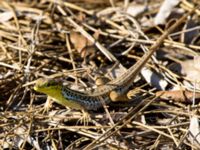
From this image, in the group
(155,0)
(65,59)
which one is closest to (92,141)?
(65,59)

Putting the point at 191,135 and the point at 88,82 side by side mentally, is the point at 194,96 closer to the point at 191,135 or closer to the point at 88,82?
the point at 191,135

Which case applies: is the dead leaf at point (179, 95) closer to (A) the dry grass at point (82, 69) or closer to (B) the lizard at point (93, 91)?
Answer: (A) the dry grass at point (82, 69)

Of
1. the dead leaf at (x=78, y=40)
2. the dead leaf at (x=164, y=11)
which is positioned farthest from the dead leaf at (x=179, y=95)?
the dead leaf at (x=164, y=11)

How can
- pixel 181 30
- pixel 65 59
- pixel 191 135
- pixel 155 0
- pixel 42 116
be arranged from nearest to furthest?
pixel 191 135, pixel 42 116, pixel 65 59, pixel 181 30, pixel 155 0

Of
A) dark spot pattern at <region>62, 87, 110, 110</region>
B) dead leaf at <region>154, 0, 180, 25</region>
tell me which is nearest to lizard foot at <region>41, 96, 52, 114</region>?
dark spot pattern at <region>62, 87, 110, 110</region>

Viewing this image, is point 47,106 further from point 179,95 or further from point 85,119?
point 179,95

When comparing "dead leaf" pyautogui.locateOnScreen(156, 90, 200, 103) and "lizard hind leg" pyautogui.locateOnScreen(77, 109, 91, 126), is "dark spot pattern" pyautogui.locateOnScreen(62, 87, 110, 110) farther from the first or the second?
"dead leaf" pyautogui.locateOnScreen(156, 90, 200, 103)
